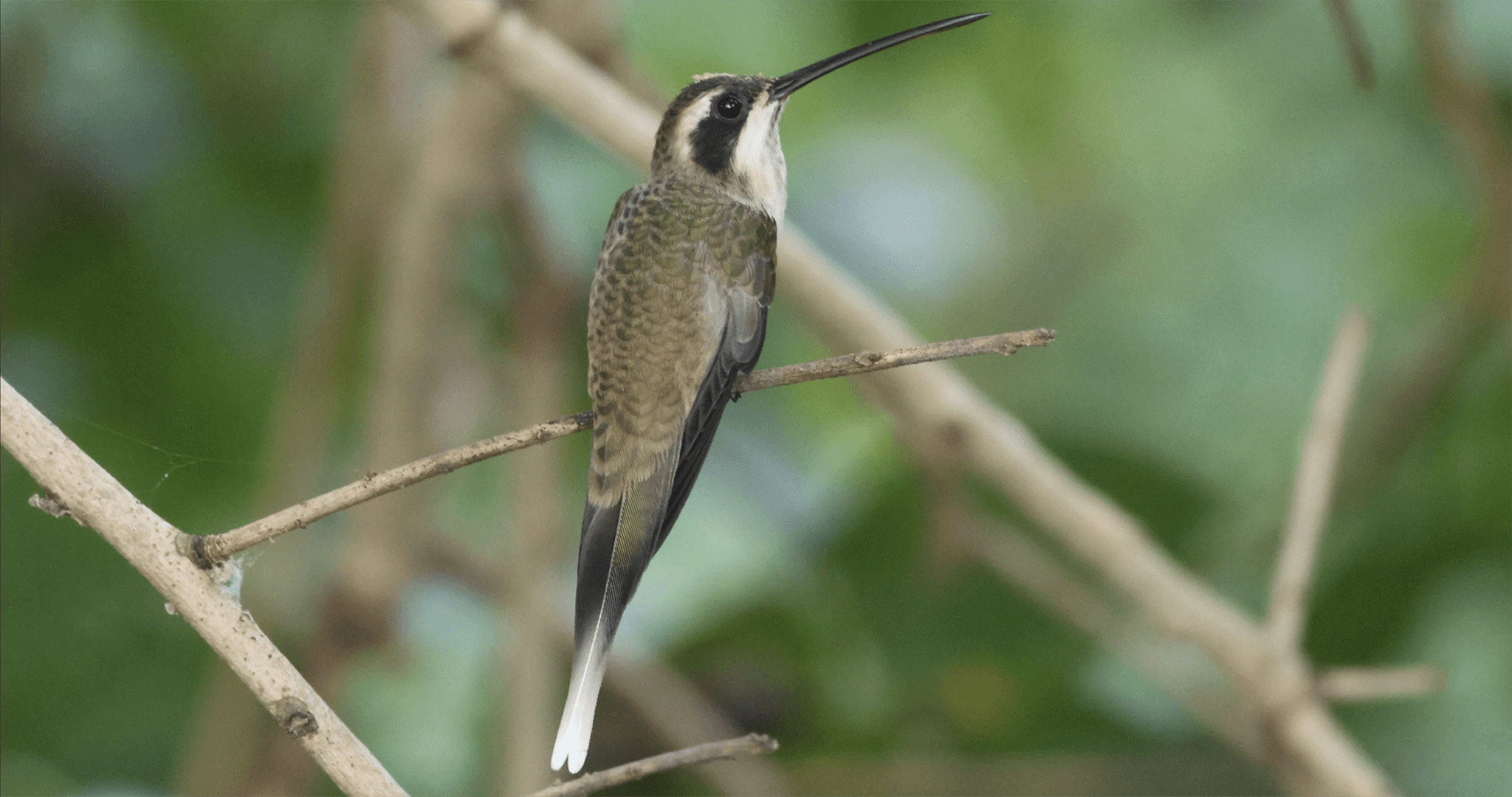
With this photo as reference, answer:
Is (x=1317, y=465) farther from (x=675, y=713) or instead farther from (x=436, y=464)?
(x=436, y=464)

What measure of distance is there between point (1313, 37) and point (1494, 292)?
31.0 inches

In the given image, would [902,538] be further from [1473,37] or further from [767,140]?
[1473,37]

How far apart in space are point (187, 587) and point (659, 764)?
26 centimetres

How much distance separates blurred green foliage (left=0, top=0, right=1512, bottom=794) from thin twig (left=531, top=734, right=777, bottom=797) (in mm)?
1315

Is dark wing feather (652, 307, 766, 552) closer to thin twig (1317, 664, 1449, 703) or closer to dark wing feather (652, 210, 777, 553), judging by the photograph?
dark wing feather (652, 210, 777, 553)

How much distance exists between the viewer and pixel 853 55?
105 cm

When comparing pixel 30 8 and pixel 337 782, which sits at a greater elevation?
pixel 30 8

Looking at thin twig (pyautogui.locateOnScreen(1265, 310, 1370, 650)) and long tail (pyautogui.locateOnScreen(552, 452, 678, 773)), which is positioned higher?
thin twig (pyautogui.locateOnScreen(1265, 310, 1370, 650))

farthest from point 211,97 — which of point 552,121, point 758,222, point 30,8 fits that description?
point 758,222

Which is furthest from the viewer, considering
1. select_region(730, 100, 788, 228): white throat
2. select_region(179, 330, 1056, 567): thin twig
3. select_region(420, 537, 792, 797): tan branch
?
select_region(420, 537, 792, 797): tan branch

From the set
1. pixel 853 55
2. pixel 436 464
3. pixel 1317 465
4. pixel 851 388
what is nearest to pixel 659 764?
pixel 436 464

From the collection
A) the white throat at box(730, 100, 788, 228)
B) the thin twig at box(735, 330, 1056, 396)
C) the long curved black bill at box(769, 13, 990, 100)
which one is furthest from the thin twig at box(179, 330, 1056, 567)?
the white throat at box(730, 100, 788, 228)

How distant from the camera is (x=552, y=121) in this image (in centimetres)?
260

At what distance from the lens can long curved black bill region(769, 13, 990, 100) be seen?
0.99 metres
